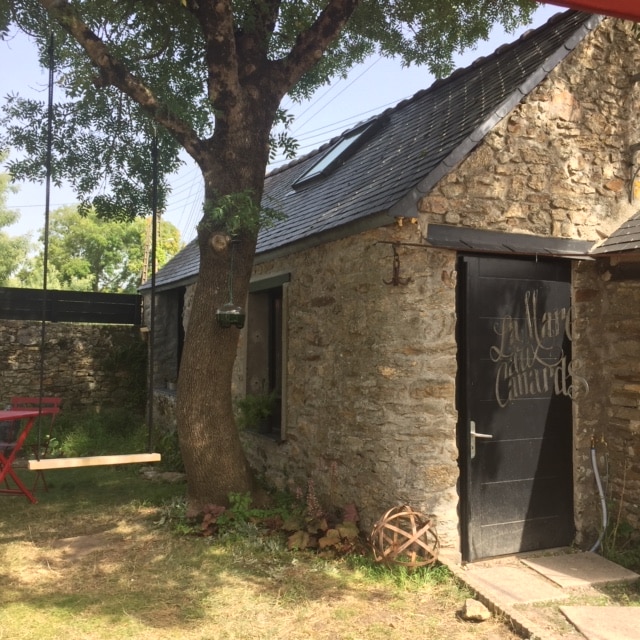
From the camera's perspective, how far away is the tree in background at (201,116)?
564cm

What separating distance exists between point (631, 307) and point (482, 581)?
2.76m

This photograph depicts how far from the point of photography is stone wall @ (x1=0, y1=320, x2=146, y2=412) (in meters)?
11.0

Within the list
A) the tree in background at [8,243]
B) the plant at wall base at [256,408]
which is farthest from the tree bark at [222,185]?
the tree in background at [8,243]

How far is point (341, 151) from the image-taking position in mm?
8500

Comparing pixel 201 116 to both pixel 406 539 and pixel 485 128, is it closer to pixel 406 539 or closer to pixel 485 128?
pixel 485 128

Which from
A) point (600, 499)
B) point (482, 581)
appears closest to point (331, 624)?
point (482, 581)

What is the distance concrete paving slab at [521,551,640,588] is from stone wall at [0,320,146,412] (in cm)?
880

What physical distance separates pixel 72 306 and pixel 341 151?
22.6 ft

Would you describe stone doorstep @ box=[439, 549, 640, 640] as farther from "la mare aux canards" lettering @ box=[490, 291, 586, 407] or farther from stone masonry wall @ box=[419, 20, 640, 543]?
"la mare aux canards" lettering @ box=[490, 291, 586, 407]

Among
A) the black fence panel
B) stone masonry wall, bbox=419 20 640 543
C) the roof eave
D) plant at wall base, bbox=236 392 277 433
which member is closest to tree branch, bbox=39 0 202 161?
the roof eave

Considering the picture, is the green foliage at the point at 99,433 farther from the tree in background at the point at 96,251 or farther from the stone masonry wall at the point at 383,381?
the tree in background at the point at 96,251

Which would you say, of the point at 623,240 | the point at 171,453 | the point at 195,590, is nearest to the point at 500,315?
the point at 623,240

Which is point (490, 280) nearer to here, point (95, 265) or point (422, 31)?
point (422, 31)

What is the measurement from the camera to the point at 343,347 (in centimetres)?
580
